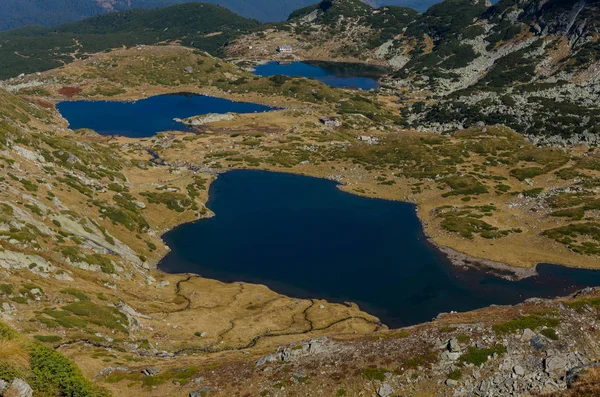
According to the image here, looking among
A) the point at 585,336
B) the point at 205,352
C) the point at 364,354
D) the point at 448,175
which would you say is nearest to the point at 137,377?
the point at 205,352

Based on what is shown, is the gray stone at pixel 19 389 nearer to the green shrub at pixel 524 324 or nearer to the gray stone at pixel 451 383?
the gray stone at pixel 451 383

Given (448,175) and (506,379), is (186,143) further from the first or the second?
(506,379)

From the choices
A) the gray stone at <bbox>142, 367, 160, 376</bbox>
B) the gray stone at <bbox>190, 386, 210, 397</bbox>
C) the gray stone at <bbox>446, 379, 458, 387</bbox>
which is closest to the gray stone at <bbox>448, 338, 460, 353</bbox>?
the gray stone at <bbox>446, 379, 458, 387</bbox>

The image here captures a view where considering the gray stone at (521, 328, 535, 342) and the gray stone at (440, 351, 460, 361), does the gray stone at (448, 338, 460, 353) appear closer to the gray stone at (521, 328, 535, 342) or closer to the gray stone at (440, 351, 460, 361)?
the gray stone at (440, 351, 460, 361)

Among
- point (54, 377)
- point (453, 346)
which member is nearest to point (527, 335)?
point (453, 346)

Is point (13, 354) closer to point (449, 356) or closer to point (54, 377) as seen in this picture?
point (54, 377)

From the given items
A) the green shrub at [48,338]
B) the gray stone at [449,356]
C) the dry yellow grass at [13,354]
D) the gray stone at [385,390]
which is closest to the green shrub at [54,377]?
the dry yellow grass at [13,354]
